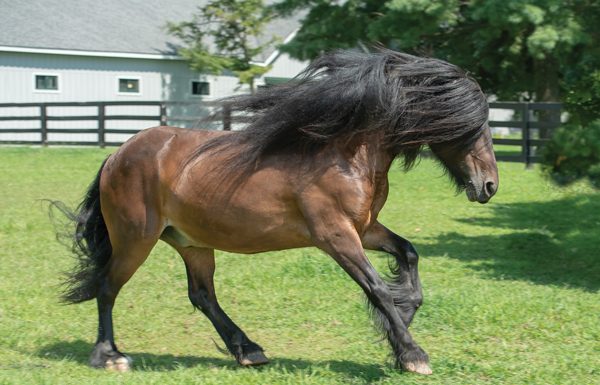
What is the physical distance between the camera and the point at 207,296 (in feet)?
21.1

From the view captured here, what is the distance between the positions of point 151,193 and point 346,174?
1398 millimetres

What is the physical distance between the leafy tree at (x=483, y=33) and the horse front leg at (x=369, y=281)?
23.3 feet

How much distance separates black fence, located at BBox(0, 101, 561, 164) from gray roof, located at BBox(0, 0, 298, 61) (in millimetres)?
2203

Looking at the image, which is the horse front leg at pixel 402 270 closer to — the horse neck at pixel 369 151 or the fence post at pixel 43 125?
the horse neck at pixel 369 151

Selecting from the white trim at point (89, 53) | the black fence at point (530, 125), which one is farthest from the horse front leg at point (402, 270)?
the white trim at point (89, 53)

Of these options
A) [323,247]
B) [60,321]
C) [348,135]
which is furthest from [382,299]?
[60,321]

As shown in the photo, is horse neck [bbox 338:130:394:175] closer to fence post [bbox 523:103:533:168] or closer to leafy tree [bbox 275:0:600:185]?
leafy tree [bbox 275:0:600:185]

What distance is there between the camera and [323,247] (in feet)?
18.2

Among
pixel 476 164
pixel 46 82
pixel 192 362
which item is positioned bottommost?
pixel 46 82

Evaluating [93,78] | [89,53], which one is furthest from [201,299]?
[93,78]

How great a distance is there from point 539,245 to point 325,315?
14.2 ft

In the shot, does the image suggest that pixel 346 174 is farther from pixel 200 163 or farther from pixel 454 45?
pixel 454 45

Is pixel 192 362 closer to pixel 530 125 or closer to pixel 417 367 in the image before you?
pixel 417 367

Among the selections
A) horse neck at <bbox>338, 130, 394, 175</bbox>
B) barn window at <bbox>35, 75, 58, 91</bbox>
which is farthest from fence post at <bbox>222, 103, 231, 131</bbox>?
barn window at <bbox>35, 75, 58, 91</bbox>
